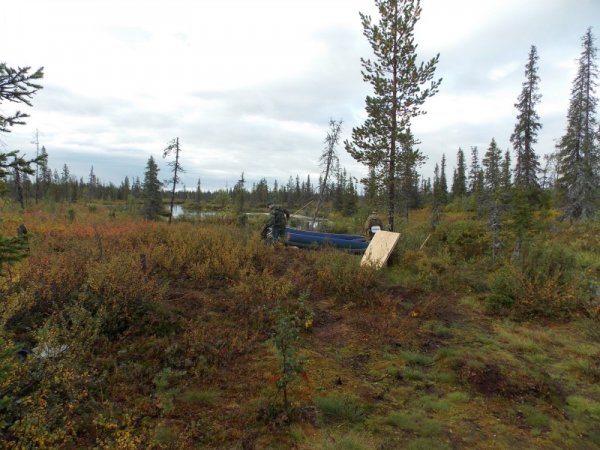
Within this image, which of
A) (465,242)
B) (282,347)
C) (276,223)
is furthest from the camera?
(465,242)

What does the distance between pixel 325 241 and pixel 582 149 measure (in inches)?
1079

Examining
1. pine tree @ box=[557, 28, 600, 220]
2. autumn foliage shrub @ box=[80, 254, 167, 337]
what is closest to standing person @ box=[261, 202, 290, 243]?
autumn foliage shrub @ box=[80, 254, 167, 337]

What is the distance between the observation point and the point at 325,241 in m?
12.4

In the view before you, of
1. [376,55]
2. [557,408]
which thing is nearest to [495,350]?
[557,408]

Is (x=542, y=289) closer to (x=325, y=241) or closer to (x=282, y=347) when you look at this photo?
(x=282, y=347)

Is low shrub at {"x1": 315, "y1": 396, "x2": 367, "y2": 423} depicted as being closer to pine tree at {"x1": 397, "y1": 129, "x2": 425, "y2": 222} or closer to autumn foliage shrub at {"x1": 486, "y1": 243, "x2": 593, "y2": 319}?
autumn foliage shrub at {"x1": 486, "y1": 243, "x2": 593, "y2": 319}

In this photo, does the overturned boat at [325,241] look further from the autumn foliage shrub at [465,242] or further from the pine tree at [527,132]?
the pine tree at [527,132]

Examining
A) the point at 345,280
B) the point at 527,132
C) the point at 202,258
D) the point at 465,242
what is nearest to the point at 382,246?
the point at 345,280

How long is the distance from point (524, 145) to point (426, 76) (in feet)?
76.6

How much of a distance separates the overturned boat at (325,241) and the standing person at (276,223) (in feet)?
1.27

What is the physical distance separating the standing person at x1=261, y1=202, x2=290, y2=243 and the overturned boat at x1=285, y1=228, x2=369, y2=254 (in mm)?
387

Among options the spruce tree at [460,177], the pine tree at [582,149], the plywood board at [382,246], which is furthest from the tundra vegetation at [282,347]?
the spruce tree at [460,177]

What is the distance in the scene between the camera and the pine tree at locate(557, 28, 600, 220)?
2683 cm

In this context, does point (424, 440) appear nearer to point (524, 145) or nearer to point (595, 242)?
point (595, 242)
